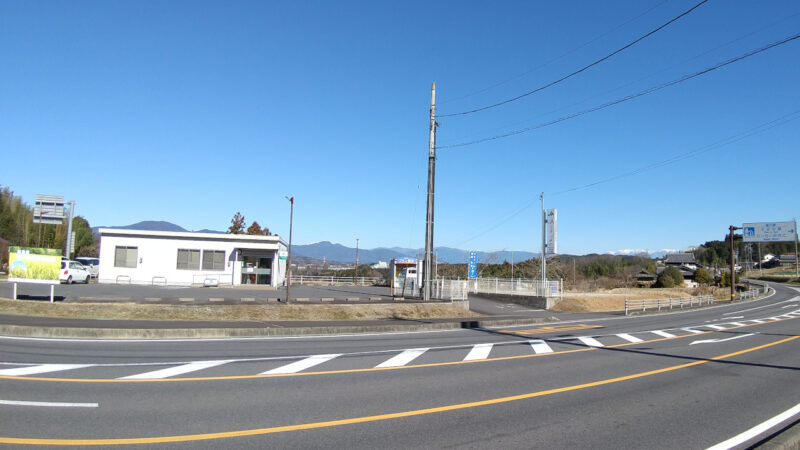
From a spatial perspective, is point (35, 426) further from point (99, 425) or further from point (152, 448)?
point (152, 448)

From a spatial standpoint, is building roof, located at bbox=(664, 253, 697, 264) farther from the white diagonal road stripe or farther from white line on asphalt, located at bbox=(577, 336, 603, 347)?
white line on asphalt, located at bbox=(577, 336, 603, 347)

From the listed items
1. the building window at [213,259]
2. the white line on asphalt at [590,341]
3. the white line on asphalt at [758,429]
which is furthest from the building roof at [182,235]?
the white line on asphalt at [758,429]

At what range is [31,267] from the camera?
17.2 m

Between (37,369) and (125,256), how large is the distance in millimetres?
29297

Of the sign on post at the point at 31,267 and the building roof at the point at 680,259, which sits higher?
the building roof at the point at 680,259

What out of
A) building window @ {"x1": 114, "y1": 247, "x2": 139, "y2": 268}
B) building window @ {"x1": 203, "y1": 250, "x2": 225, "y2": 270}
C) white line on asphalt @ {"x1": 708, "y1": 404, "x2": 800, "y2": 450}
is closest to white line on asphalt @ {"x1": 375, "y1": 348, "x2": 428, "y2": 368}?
white line on asphalt @ {"x1": 708, "y1": 404, "x2": 800, "y2": 450}

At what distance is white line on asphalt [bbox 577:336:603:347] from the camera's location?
13.2 meters

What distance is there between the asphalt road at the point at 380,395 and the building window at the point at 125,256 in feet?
81.4

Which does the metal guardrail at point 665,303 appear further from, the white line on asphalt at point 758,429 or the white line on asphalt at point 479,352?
the white line on asphalt at point 758,429

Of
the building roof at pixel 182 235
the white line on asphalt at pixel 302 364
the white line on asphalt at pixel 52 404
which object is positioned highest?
the building roof at pixel 182 235

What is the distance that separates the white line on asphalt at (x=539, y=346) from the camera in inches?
453

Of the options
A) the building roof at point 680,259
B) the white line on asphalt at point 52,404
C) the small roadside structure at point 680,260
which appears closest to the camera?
the white line on asphalt at point 52,404

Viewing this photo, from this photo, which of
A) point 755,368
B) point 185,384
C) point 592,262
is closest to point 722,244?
point 592,262

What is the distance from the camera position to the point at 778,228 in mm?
39312
